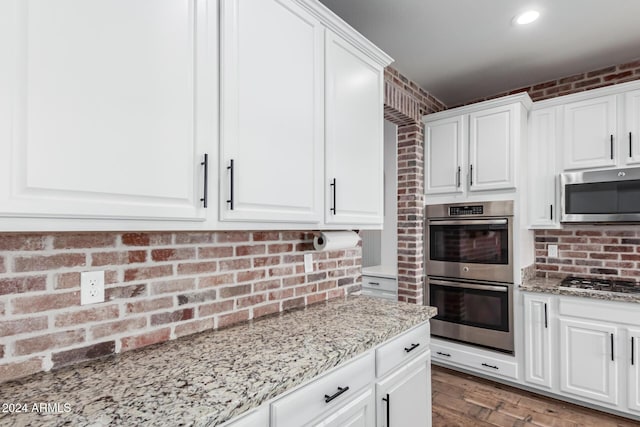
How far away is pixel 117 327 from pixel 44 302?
0.25m

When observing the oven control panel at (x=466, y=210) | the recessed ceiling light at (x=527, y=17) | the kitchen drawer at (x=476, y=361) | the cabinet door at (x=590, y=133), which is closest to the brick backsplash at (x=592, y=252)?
the cabinet door at (x=590, y=133)

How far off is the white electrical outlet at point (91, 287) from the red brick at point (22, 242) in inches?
6.3

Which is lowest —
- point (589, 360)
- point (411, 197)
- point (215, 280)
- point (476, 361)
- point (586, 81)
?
point (476, 361)

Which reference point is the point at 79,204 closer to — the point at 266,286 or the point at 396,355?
the point at 266,286

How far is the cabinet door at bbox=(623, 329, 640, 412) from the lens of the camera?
235 centimetres

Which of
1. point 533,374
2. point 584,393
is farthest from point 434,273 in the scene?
point 584,393

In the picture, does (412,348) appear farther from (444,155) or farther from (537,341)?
(444,155)

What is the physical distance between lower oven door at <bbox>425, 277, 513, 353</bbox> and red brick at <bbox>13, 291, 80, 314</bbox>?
2.84 metres

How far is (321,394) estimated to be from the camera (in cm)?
125

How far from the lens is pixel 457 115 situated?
10.3ft

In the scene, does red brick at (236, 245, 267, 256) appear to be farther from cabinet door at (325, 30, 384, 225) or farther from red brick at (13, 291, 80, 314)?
red brick at (13, 291, 80, 314)

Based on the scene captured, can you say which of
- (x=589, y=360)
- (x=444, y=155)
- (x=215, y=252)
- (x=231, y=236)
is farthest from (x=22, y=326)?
(x=589, y=360)

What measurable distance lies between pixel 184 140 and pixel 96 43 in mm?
342

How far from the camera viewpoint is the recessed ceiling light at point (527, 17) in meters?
2.21
